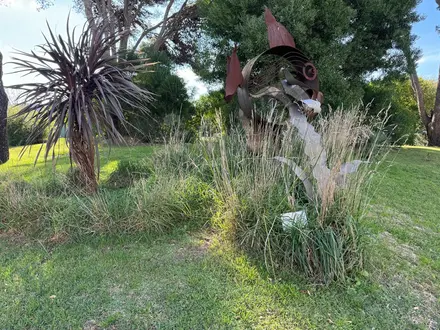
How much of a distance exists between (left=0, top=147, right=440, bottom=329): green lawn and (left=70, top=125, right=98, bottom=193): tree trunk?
0.88 m

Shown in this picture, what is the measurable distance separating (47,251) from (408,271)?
2918 millimetres

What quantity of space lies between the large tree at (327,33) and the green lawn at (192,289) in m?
4.48

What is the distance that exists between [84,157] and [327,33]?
5.61m

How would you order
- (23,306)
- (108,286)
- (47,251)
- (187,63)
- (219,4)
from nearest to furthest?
(23,306) → (108,286) → (47,251) → (219,4) → (187,63)

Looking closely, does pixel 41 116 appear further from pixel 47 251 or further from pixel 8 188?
pixel 47 251

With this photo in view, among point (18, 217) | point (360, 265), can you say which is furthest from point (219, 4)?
point (360, 265)

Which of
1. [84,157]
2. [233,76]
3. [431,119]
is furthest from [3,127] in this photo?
[431,119]

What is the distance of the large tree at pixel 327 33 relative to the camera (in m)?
5.65

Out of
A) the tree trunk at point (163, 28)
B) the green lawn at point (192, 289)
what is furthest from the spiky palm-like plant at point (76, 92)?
the tree trunk at point (163, 28)

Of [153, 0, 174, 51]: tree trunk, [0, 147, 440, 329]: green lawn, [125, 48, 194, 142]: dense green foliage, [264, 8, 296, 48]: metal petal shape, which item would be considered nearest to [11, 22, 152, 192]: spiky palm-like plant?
[0, 147, 440, 329]: green lawn

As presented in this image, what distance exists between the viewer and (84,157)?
123 inches

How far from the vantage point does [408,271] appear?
2.07 meters

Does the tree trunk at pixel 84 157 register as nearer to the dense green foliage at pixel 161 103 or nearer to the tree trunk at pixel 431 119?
Answer: the dense green foliage at pixel 161 103

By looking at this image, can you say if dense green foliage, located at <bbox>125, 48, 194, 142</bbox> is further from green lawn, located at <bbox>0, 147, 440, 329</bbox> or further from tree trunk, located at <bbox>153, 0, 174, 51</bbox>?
green lawn, located at <bbox>0, 147, 440, 329</bbox>
